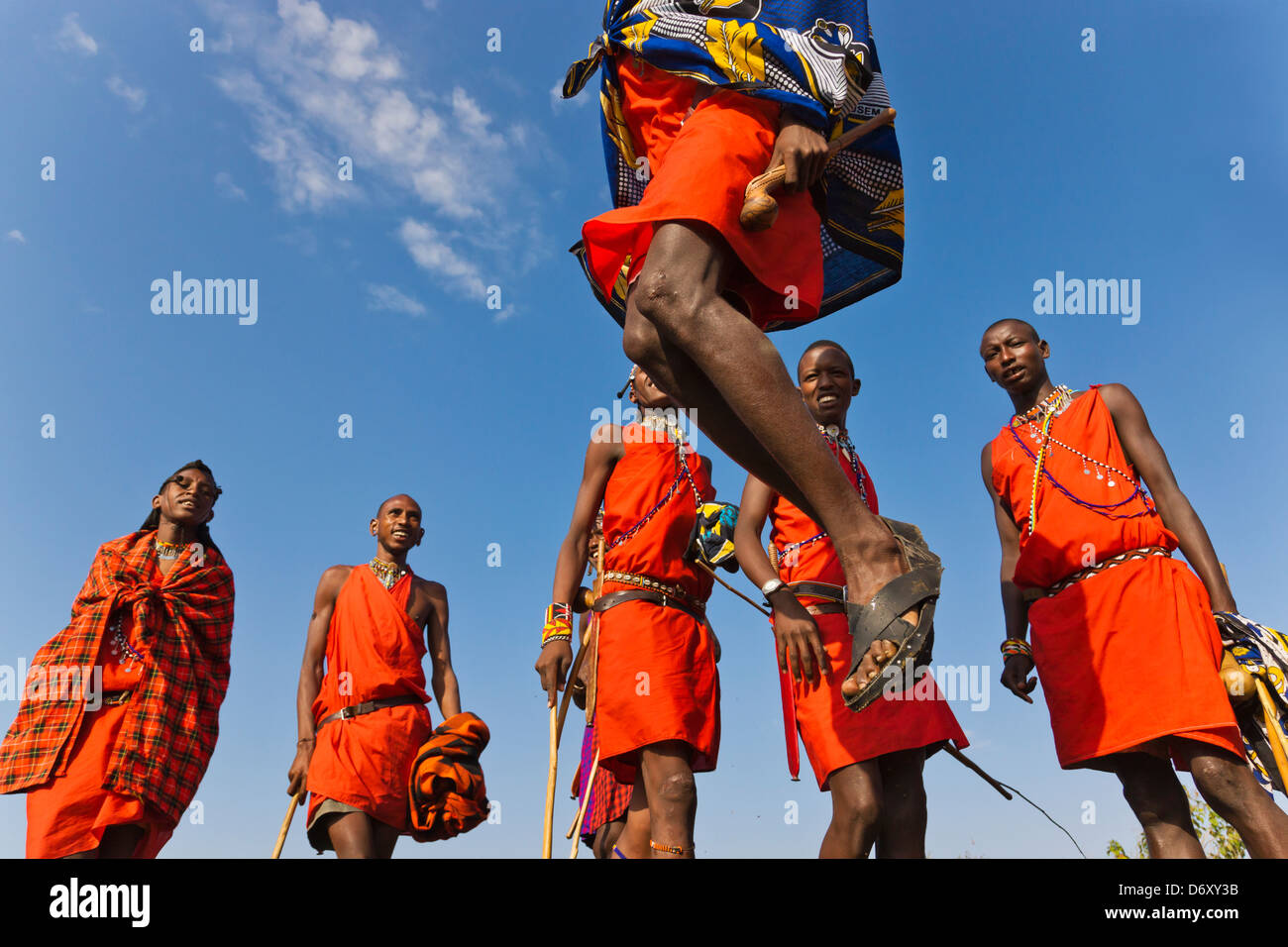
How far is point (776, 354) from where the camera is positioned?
220 centimetres

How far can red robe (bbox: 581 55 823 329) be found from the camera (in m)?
2.31

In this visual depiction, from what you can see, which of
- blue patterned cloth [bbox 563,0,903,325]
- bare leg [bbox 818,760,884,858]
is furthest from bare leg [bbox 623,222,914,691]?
bare leg [bbox 818,760,884,858]

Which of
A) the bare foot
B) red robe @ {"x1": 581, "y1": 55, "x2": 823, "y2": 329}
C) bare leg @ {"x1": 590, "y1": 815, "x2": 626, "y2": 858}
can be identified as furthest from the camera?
bare leg @ {"x1": 590, "y1": 815, "x2": 626, "y2": 858}

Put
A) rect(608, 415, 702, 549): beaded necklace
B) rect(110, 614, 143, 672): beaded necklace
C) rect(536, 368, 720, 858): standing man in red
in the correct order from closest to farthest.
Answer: rect(536, 368, 720, 858): standing man in red < rect(608, 415, 702, 549): beaded necklace < rect(110, 614, 143, 672): beaded necklace

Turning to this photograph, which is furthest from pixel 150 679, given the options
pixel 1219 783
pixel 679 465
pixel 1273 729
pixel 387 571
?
pixel 1273 729

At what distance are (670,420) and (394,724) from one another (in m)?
2.60

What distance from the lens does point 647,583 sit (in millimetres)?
4598

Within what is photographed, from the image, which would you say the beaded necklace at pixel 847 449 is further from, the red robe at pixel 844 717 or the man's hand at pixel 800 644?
the man's hand at pixel 800 644

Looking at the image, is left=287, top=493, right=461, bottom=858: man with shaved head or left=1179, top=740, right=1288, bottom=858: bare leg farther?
left=287, top=493, right=461, bottom=858: man with shaved head

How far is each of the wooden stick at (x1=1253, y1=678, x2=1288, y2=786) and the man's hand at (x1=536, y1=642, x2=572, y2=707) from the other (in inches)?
106

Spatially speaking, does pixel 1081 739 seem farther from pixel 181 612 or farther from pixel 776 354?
pixel 181 612

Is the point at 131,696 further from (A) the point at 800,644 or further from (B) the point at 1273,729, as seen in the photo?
(B) the point at 1273,729

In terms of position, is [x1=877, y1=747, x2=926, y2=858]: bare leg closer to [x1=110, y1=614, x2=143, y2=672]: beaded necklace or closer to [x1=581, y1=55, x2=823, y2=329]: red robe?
[x1=581, y1=55, x2=823, y2=329]: red robe
